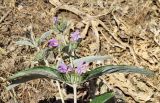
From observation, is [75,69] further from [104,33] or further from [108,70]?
[104,33]

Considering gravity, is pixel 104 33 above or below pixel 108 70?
above

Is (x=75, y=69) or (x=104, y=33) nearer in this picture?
(x=75, y=69)

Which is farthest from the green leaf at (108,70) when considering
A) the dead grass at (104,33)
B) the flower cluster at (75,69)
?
the dead grass at (104,33)

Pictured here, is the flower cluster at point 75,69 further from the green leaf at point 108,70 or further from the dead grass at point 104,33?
the dead grass at point 104,33

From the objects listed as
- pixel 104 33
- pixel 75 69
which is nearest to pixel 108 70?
pixel 75 69

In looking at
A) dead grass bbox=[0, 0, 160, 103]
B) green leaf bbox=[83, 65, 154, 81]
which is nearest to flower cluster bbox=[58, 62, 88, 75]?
green leaf bbox=[83, 65, 154, 81]

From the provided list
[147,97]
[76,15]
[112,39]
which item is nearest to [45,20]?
[76,15]

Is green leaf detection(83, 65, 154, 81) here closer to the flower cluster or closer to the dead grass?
the flower cluster

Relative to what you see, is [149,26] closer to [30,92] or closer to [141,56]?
[141,56]
